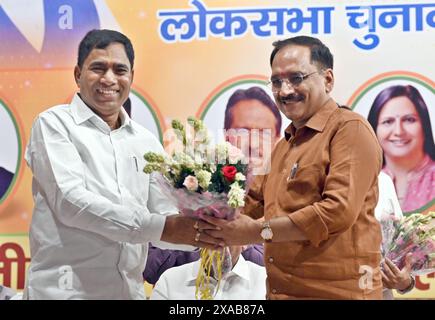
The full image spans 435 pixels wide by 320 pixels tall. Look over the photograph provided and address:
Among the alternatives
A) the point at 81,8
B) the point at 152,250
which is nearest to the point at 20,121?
the point at 81,8

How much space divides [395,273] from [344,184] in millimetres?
1063

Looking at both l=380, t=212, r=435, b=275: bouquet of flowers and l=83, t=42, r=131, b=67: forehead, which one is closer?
l=83, t=42, r=131, b=67: forehead

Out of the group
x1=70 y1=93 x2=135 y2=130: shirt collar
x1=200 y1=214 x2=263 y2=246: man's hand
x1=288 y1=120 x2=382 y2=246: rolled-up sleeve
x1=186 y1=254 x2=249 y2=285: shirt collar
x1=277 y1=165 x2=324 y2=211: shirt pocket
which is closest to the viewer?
x1=288 y1=120 x2=382 y2=246: rolled-up sleeve

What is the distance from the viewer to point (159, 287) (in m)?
3.99

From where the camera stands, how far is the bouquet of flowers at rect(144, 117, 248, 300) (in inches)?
111

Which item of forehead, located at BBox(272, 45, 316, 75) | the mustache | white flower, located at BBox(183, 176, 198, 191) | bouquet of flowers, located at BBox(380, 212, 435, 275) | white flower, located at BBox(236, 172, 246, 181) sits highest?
forehead, located at BBox(272, 45, 316, 75)

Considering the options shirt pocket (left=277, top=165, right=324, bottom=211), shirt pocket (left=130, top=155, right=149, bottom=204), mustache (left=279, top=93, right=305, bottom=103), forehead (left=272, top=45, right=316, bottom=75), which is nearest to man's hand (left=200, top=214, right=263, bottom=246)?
shirt pocket (left=277, top=165, right=324, bottom=211)

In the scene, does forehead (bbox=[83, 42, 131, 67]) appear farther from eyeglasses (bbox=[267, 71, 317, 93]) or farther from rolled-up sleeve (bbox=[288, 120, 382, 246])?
rolled-up sleeve (bbox=[288, 120, 382, 246])

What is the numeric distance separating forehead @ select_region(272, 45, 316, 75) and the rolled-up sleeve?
36 cm

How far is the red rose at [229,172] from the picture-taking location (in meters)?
2.81

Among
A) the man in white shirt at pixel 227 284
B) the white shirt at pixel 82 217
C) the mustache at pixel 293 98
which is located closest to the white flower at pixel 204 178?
the white shirt at pixel 82 217

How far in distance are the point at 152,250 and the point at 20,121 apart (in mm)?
1199

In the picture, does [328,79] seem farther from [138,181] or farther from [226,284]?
[226,284]
